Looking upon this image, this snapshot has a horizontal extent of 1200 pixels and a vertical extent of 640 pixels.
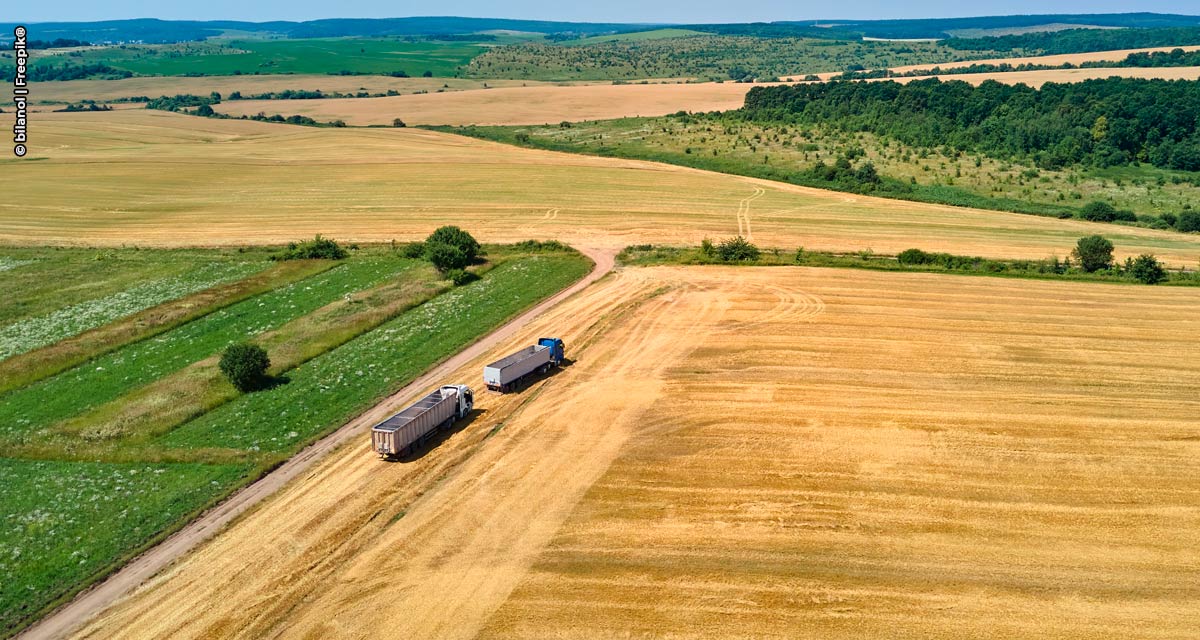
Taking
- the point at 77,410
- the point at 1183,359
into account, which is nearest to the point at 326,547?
the point at 77,410

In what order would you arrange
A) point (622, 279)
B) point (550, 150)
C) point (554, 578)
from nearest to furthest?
point (554, 578) < point (622, 279) < point (550, 150)

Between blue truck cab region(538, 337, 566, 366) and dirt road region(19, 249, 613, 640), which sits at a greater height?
blue truck cab region(538, 337, 566, 366)

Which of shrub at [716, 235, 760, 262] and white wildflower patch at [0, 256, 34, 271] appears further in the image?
shrub at [716, 235, 760, 262]

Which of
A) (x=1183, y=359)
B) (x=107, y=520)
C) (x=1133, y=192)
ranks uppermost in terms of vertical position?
(x=1133, y=192)

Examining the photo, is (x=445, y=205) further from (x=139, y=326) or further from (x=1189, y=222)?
(x=1189, y=222)

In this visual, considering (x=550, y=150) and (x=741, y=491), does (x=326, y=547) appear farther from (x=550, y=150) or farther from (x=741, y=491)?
(x=550, y=150)

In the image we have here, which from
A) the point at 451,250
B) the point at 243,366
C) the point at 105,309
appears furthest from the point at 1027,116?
the point at 105,309

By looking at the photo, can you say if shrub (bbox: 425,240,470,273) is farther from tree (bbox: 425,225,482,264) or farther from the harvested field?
the harvested field

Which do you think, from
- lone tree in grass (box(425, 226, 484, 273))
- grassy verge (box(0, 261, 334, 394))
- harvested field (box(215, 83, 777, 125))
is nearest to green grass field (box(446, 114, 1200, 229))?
harvested field (box(215, 83, 777, 125))
